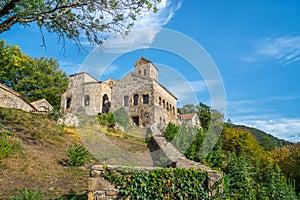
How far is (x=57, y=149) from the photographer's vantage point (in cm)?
867

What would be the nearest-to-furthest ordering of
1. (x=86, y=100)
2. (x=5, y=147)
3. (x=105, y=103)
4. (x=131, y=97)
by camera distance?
(x=5, y=147) < (x=131, y=97) < (x=86, y=100) < (x=105, y=103)

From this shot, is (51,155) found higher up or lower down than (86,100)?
lower down

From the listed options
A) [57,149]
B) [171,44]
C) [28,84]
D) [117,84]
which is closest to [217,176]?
[171,44]

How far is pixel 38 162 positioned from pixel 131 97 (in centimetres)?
1415

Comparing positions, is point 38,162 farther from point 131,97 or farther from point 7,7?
point 131,97

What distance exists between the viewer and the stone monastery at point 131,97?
19688 mm

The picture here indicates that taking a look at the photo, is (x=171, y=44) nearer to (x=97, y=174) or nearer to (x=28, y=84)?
(x=97, y=174)

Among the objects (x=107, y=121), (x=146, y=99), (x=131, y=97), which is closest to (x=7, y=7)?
(x=107, y=121)

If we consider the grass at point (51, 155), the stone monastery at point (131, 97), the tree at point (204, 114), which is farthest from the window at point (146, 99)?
the grass at point (51, 155)

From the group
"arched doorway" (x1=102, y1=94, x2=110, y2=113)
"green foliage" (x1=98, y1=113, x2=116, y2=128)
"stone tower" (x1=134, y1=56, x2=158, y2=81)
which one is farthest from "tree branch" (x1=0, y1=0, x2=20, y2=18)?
"arched doorway" (x1=102, y1=94, x2=110, y2=113)

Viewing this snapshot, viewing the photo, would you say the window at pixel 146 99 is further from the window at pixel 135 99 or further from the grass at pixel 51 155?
the grass at pixel 51 155

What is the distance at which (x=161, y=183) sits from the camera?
4.32 meters

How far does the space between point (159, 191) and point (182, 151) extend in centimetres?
469

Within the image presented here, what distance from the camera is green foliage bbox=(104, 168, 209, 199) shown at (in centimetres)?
421
